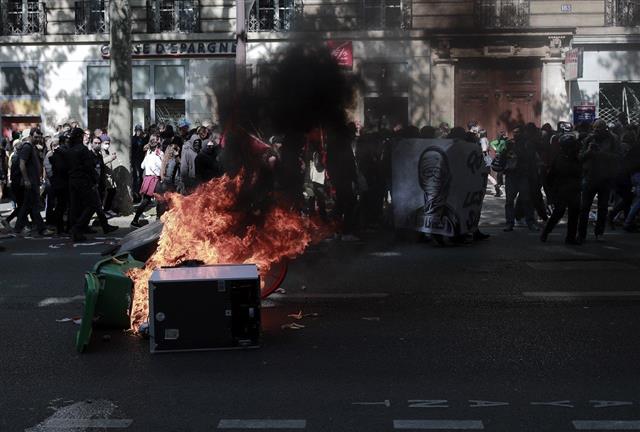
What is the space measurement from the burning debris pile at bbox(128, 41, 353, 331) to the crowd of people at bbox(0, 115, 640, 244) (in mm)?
486

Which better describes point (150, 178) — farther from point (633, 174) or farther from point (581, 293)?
point (581, 293)

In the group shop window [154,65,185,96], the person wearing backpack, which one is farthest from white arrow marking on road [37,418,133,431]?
shop window [154,65,185,96]

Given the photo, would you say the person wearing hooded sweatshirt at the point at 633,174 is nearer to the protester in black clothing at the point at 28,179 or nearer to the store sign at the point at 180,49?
the protester in black clothing at the point at 28,179

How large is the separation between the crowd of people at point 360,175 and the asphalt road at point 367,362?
1434 millimetres

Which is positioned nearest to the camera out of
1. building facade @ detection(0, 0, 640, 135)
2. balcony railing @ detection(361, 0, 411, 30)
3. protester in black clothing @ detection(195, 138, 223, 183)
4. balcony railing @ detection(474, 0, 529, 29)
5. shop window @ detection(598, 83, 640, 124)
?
balcony railing @ detection(474, 0, 529, 29)

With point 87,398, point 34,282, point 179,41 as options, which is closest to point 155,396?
point 87,398

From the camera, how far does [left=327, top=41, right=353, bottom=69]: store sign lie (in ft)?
30.2

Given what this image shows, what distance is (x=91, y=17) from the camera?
28.4 metres

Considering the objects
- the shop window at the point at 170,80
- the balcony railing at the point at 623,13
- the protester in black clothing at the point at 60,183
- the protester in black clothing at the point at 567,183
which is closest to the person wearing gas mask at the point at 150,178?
the protester in black clothing at the point at 60,183

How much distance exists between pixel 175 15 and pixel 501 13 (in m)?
19.5

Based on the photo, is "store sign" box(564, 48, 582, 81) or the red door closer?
the red door

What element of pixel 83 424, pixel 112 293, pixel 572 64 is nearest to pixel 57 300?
pixel 112 293

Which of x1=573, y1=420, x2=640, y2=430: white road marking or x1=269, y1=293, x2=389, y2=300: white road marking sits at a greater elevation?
x1=269, y1=293, x2=389, y2=300: white road marking

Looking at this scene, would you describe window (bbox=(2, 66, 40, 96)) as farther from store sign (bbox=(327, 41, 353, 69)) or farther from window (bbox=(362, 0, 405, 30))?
store sign (bbox=(327, 41, 353, 69))
